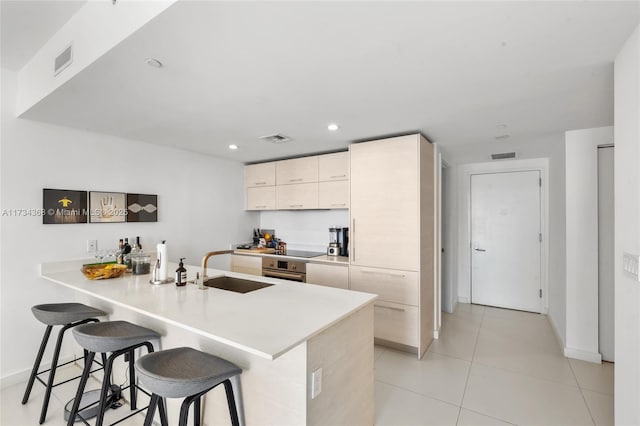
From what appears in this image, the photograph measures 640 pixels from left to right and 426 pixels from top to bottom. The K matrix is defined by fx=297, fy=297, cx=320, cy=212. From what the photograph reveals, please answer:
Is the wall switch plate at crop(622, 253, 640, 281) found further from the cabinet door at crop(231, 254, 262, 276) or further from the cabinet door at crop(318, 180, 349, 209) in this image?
the cabinet door at crop(231, 254, 262, 276)

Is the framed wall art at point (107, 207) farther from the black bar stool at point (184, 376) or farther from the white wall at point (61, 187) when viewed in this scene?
the black bar stool at point (184, 376)

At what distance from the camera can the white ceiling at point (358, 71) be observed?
1.25 m

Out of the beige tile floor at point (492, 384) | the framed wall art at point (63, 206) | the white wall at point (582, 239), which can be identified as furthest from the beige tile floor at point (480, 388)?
the framed wall art at point (63, 206)

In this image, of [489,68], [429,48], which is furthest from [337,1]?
[489,68]

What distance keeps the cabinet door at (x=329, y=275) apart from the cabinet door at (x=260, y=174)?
145 centimetres

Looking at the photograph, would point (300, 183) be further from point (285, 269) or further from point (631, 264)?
point (631, 264)

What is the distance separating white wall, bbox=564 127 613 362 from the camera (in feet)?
9.16

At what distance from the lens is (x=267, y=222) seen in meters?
4.90

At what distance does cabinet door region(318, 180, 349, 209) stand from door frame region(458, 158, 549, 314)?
218 cm

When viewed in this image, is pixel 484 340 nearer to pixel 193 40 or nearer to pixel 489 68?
pixel 489 68

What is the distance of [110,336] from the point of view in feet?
5.77

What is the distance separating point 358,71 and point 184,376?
182 centimetres

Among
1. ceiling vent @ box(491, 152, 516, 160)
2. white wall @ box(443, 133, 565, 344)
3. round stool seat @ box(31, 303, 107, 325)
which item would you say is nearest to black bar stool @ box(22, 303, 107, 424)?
round stool seat @ box(31, 303, 107, 325)

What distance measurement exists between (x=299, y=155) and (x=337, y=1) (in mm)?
2954
